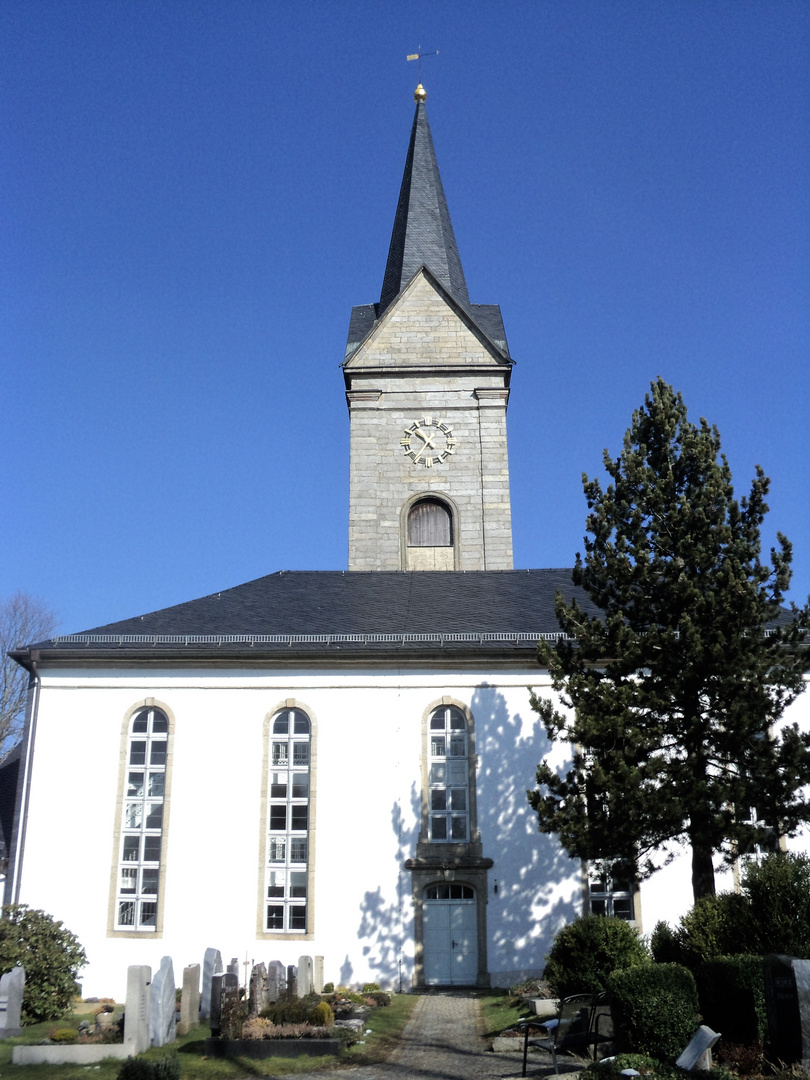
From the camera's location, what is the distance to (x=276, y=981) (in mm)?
17562

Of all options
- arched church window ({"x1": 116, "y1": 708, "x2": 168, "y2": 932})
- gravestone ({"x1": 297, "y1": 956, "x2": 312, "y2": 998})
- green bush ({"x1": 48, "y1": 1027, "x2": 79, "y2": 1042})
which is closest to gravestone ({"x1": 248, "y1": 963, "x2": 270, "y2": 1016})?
gravestone ({"x1": 297, "y1": 956, "x2": 312, "y2": 998})

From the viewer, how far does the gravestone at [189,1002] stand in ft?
51.8

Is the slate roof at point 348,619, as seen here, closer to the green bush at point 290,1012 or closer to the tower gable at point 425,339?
the green bush at point 290,1012

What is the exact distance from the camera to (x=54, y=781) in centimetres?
2302

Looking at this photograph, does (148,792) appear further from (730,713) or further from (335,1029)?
(730,713)

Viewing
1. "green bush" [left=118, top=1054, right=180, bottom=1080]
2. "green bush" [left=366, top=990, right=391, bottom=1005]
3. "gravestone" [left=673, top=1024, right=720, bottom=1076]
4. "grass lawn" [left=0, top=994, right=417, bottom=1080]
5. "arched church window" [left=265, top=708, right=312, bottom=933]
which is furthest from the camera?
"arched church window" [left=265, top=708, right=312, bottom=933]

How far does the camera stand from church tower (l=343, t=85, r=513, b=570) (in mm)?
33969

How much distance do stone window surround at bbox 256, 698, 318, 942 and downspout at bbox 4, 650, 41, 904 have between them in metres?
5.24

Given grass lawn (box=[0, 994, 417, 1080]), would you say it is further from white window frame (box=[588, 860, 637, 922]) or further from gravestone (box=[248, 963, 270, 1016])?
white window frame (box=[588, 860, 637, 922])

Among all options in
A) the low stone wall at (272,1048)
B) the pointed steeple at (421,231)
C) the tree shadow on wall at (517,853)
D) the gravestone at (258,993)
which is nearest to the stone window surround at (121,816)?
the gravestone at (258,993)

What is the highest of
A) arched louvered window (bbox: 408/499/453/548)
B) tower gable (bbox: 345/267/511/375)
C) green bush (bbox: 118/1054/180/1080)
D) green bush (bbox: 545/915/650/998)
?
tower gable (bbox: 345/267/511/375)

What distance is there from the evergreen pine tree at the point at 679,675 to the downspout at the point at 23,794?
Result: 39.7 ft

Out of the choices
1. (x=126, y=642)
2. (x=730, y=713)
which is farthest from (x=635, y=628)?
(x=126, y=642)

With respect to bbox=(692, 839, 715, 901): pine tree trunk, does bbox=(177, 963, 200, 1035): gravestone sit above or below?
below
